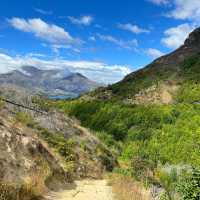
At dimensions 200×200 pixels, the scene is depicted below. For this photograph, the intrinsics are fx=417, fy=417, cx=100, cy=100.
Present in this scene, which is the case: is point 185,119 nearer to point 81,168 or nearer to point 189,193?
point 81,168

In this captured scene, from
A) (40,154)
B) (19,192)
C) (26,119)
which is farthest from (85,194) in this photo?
(26,119)

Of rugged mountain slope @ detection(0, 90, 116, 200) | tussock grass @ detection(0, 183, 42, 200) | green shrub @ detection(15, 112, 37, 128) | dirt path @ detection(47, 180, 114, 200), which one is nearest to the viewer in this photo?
tussock grass @ detection(0, 183, 42, 200)

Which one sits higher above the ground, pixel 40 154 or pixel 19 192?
pixel 40 154

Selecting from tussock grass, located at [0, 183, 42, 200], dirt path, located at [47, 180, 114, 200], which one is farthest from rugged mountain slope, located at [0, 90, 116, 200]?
dirt path, located at [47, 180, 114, 200]

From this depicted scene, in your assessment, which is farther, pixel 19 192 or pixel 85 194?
pixel 85 194

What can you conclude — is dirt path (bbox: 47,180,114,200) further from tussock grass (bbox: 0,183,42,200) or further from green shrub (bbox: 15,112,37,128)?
green shrub (bbox: 15,112,37,128)

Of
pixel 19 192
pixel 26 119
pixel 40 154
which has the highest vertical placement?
pixel 26 119

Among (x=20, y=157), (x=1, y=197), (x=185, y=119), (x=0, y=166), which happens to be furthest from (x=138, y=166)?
(x=185, y=119)

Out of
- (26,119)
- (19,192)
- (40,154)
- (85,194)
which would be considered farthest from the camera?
(26,119)

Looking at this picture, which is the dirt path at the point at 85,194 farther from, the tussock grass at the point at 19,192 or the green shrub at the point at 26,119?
the green shrub at the point at 26,119

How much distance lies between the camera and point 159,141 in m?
156

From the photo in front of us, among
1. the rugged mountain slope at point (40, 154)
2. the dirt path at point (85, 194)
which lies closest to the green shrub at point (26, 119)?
the rugged mountain slope at point (40, 154)

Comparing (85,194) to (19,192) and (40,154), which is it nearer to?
(40,154)

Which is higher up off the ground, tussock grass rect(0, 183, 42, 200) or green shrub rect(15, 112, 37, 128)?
green shrub rect(15, 112, 37, 128)
